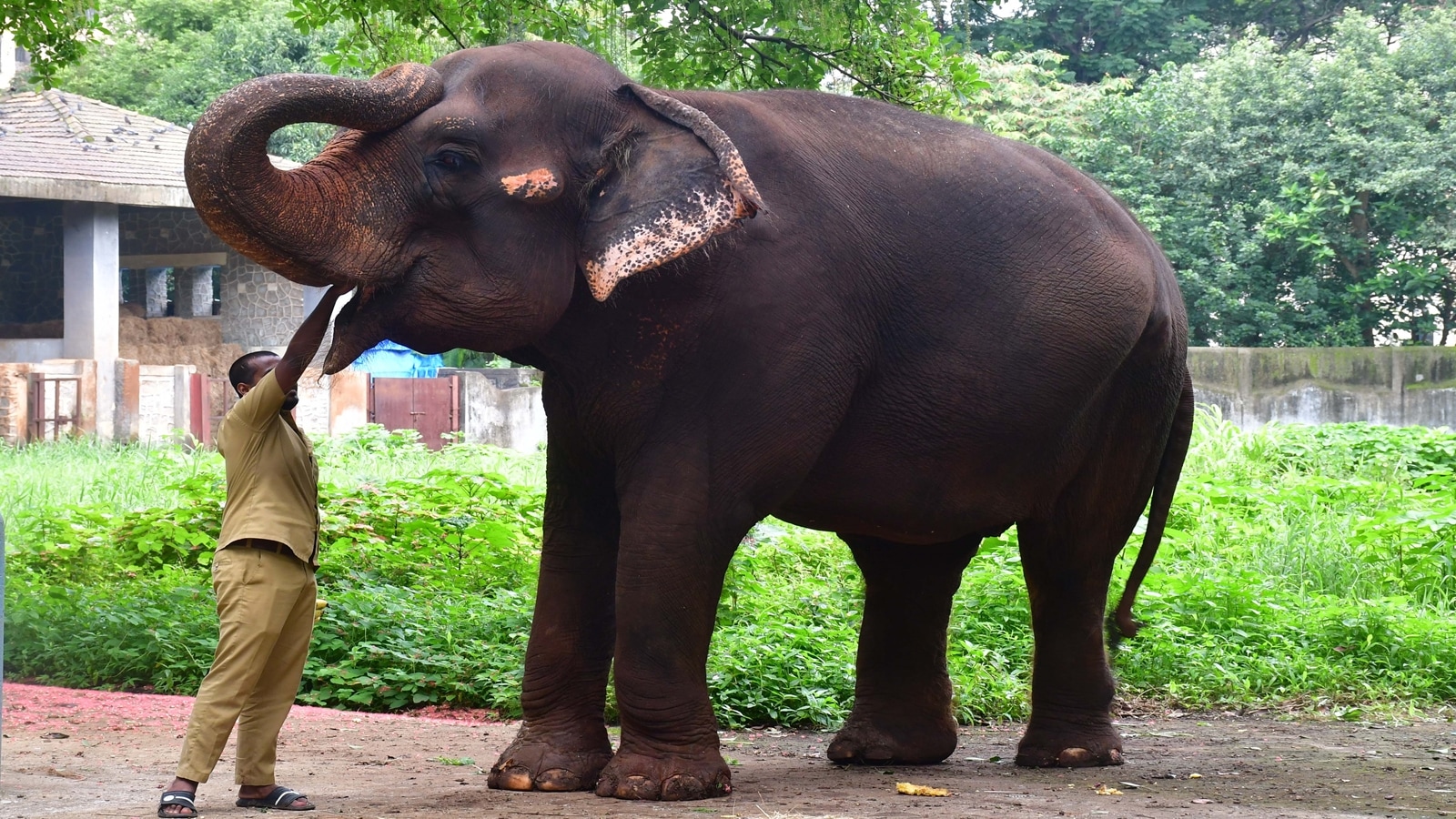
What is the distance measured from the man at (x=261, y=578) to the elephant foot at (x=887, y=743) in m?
1.92

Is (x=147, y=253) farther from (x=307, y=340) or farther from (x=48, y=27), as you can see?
(x=307, y=340)

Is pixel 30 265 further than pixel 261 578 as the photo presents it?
Yes

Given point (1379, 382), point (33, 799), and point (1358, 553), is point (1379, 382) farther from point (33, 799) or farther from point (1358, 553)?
point (33, 799)

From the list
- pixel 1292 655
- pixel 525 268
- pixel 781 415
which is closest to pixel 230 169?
pixel 525 268

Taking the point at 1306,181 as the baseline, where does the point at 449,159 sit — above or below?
below

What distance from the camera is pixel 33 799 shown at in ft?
14.1

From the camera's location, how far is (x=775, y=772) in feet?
17.0

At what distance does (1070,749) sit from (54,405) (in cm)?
1577

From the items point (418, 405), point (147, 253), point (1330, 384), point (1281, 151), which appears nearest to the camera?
point (1330, 384)

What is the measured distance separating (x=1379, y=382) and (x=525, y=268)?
1666 cm

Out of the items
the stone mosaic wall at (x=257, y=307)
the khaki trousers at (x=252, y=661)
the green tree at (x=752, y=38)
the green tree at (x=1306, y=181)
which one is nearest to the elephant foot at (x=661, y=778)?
the khaki trousers at (x=252, y=661)

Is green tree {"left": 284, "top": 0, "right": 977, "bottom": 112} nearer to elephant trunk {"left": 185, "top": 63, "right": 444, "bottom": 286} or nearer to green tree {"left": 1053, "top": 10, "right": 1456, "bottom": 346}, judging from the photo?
elephant trunk {"left": 185, "top": 63, "right": 444, "bottom": 286}

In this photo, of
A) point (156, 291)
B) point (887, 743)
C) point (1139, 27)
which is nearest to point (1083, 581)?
point (887, 743)

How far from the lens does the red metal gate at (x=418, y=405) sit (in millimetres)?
21453
